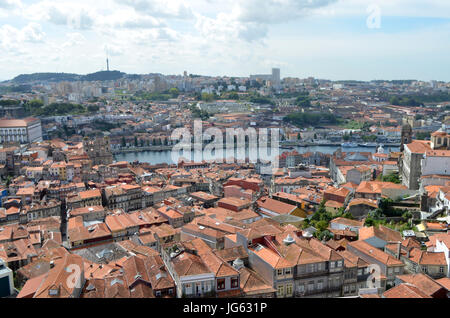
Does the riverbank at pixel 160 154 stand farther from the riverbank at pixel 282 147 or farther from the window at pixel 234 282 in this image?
the window at pixel 234 282

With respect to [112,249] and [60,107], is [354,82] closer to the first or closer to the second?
[60,107]

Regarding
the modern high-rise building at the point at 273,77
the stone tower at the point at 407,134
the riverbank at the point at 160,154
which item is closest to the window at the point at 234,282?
the stone tower at the point at 407,134

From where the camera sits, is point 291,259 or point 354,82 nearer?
point 291,259

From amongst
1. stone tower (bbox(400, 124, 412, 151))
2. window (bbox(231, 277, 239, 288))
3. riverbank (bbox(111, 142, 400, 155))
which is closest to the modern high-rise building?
riverbank (bbox(111, 142, 400, 155))

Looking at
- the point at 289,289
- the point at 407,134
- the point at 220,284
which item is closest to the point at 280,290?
the point at 289,289

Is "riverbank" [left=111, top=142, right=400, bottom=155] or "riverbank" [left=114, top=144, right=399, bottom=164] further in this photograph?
"riverbank" [left=111, top=142, right=400, bottom=155]

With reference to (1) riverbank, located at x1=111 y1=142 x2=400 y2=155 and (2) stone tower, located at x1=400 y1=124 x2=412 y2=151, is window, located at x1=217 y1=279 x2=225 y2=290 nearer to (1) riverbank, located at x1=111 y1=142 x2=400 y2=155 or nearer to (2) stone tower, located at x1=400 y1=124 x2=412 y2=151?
(2) stone tower, located at x1=400 y1=124 x2=412 y2=151

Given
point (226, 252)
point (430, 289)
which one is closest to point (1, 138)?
point (226, 252)
